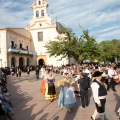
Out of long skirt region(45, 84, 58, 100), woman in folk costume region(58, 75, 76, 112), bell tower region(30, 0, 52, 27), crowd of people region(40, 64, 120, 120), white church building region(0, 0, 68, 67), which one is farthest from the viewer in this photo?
bell tower region(30, 0, 52, 27)

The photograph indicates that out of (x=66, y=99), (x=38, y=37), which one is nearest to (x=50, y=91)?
(x=66, y=99)

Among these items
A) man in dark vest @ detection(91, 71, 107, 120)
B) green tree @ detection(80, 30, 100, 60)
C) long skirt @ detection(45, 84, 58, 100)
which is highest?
green tree @ detection(80, 30, 100, 60)

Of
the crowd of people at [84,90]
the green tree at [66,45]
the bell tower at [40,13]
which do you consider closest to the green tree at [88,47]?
the green tree at [66,45]

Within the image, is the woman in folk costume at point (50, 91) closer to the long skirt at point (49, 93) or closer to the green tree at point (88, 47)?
the long skirt at point (49, 93)

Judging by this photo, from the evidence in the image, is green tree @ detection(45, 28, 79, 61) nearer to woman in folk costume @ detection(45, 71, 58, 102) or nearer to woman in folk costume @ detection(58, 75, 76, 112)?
woman in folk costume @ detection(45, 71, 58, 102)

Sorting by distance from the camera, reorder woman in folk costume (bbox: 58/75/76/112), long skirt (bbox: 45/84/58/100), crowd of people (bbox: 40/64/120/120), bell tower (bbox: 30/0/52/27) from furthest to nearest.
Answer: bell tower (bbox: 30/0/52/27) → long skirt (bbox: 45/84/58/100) → woman in folk costume (bbox: 58/75/76/112) → crowd of people (bbox: 40/64/120/120)

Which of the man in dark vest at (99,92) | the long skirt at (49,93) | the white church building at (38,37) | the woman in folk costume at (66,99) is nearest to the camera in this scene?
the man in dark vest at (99,92)

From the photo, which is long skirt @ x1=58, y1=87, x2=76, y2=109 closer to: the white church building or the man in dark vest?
the man in dark vest

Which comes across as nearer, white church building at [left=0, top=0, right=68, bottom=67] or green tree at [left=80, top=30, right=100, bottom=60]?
green tree at [left=80, top=30, right=100, bottom=60]

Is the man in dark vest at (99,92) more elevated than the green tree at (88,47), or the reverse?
the green tree at (88,47)

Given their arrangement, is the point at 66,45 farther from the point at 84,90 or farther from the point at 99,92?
the point at 99,92

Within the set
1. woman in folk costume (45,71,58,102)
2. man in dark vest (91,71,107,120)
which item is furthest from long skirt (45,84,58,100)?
man in dark vest (91,71,107,120)

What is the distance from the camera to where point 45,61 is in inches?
1821

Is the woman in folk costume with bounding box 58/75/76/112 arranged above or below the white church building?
below
